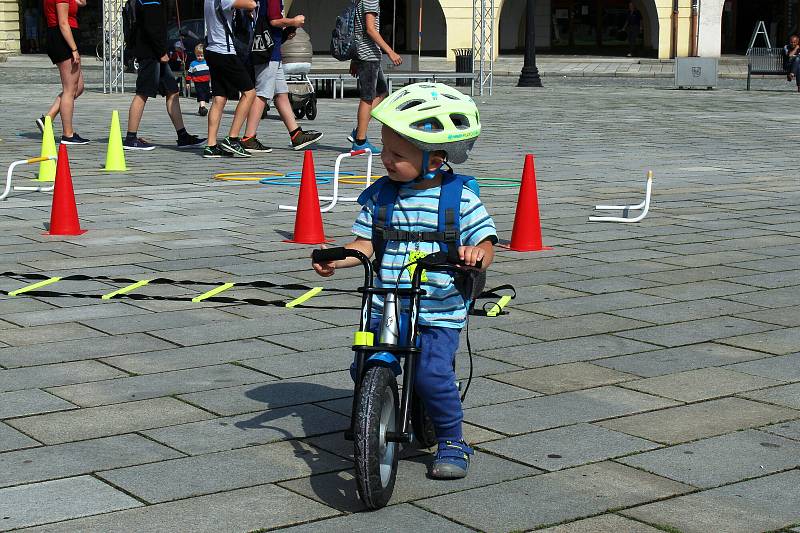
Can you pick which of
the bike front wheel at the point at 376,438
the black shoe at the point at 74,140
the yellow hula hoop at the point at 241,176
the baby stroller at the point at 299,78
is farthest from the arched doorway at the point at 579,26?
the bike front wheel at the point at 376,438

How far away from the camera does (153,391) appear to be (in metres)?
5.21

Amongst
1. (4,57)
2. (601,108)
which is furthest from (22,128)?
(4,57)

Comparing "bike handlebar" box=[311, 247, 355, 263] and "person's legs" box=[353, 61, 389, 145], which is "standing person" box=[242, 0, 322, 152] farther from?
"bike handlebar" box=[311, 247, 355, 263]

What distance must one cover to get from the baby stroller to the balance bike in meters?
14.3

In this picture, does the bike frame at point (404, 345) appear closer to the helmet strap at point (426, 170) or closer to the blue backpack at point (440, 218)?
the blue backpack at point (440, 218)

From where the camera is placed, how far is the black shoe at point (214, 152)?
1383 centimetres

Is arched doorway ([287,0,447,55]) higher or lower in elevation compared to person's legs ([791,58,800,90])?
higher

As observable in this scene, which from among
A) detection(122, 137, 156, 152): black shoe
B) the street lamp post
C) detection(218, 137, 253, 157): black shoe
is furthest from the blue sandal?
the street lamp post

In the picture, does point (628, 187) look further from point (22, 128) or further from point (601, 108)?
Answer: point (601, 108)

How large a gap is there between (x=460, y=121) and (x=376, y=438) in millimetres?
1091

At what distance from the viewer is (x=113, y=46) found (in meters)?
26.3

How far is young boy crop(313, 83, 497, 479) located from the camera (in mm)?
4137

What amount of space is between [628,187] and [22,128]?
891 centimetres

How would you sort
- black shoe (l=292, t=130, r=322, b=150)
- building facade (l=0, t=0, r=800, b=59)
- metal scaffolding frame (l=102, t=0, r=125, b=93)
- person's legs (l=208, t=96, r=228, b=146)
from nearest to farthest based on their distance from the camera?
person's legs (l=208, t=96, r=228, b=146) < black shoe (l=292, t=130, r=322, b=150) < metal scaffolding frame (l=102, t=0, r=125, b=93) < building facade (l=0, t=0, r=800, b=59)
